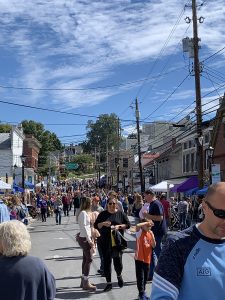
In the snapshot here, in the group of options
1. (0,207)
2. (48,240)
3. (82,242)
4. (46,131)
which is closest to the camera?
(0,207)

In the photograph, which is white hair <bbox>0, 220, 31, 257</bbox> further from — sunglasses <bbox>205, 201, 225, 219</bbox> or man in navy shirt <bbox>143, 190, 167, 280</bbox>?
man in navy shirt <bbox>143, 190, 167, 280</bbox>

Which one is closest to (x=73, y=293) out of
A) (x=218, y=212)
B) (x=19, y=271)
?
(x=19, y=271)

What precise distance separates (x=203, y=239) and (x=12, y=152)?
6655 cm

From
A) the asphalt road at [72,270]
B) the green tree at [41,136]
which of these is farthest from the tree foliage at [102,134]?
the asphalt road at [72,270]

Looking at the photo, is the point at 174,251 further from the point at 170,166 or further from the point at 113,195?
the point at 170,166

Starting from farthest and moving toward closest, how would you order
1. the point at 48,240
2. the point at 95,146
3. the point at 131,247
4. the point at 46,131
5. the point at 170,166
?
the point at 95,146
the point at 46,131
the point at 170,166
the point at 48,240
the point at 131,247

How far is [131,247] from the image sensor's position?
16.6 m

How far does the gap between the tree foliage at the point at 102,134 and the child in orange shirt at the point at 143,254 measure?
124 meters

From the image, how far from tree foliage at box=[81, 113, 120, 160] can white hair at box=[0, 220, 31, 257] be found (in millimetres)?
128666

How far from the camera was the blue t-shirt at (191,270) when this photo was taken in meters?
2.81

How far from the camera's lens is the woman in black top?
9.51 m

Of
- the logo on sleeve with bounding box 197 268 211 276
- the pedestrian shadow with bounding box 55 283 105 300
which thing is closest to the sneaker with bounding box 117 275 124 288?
the pedestrian shadow with bounding box 55 283 105 300

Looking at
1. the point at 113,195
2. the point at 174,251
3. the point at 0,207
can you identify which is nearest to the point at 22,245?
the point at 174,251

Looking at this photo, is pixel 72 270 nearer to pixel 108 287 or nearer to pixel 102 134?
pixel 108 287
